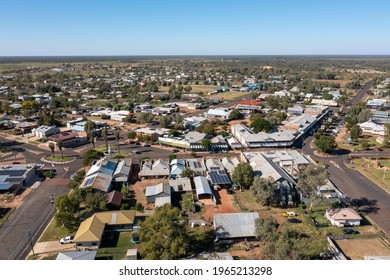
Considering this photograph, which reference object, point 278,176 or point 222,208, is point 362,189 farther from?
point 222,208

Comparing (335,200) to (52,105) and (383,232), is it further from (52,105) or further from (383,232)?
(52,105)

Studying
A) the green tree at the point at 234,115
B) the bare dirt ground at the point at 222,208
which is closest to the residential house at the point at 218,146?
the bare dirt ground at the point at 222,208

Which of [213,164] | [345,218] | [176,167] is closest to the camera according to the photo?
[345,218]

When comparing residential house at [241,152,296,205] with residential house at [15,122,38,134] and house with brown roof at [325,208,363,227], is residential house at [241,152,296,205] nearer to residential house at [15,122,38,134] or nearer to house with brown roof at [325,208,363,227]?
house with brown roof at [325,208,363,227]

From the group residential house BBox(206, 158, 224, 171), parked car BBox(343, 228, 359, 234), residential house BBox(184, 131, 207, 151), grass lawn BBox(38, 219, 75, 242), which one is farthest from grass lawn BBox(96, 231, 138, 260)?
residential house BBox(184, 131, 207, 151)

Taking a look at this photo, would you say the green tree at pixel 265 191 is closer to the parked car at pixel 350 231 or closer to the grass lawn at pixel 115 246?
the parked car at pixel 350 231

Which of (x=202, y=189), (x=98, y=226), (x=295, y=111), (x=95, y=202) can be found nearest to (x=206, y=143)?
(x=202, y=189)

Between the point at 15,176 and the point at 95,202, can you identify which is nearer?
the point at 95,202

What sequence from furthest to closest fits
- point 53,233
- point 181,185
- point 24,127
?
point 24,127, point 181,185, point 53,233
